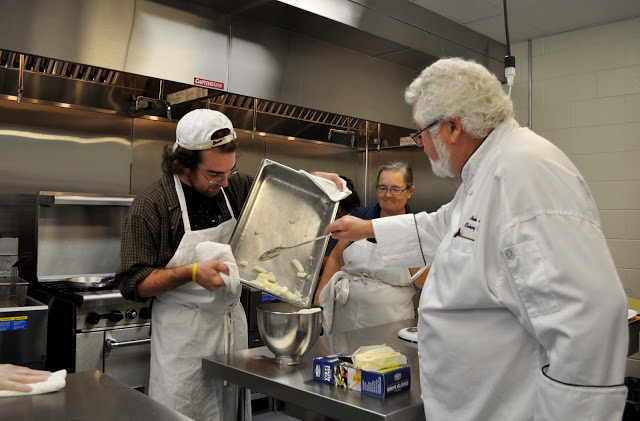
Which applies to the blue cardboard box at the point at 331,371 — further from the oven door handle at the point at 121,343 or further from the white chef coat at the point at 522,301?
the oven door handle at the point at 121,343

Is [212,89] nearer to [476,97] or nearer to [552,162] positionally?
[476,97]

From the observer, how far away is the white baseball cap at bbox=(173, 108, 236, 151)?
2.01 metres

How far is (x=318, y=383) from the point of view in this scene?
5.31 feet

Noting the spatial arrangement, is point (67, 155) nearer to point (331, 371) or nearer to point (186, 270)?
point (186, 270)

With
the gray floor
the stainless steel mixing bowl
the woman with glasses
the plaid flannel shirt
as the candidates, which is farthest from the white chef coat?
the gray floor

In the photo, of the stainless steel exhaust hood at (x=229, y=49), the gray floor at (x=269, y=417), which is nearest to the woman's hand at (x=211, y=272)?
the stainless steel exhaust hood at (x=229, y=49)

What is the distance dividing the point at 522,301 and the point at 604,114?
357 centimetres

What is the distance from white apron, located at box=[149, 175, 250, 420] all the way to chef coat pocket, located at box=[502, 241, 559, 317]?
113 centimetres

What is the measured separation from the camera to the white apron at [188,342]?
1.99m

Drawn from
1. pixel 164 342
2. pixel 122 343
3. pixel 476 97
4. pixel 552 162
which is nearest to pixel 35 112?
pixel 122 343

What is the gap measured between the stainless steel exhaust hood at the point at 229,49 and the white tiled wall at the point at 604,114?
0.79m

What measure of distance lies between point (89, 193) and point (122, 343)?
1054 millimetres

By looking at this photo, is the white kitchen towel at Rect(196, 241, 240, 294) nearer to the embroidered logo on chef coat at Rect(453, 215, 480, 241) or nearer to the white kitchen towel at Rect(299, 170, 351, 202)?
the white kitchen towel at Rect(299, 170, 351, 202)

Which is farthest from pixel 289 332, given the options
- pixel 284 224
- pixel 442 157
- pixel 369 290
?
pixel 369 290
